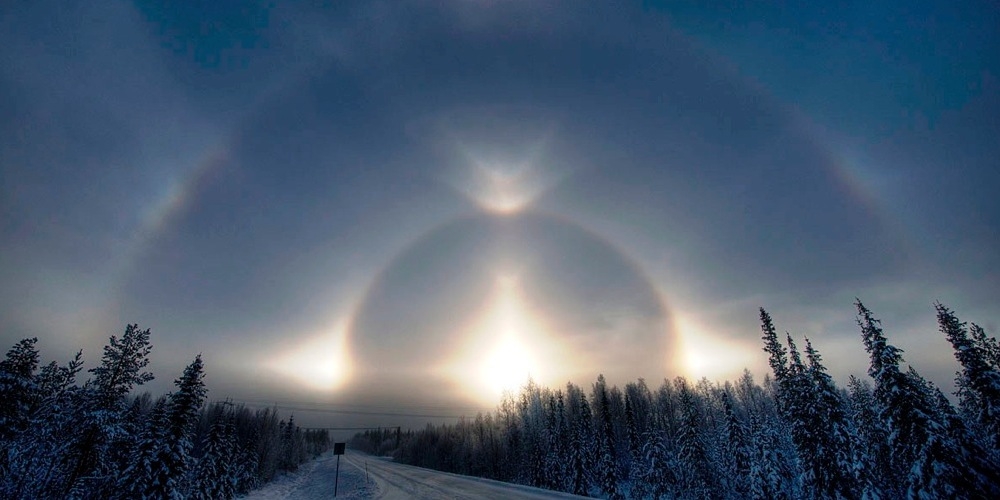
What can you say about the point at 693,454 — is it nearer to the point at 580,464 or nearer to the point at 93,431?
the point at 580,464

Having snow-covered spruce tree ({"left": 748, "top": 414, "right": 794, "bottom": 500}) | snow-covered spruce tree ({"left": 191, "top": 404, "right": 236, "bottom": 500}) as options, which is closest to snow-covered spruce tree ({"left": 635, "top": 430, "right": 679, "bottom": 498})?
snow-covered spruce tree ({"left": 748, "top": 414, "right": 794, "bottom": 500})

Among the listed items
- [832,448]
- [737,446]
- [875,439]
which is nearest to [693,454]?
[737,446]

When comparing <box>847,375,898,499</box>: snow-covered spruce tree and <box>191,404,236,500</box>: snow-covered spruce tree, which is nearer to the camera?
<box>191,404,236,500</box>: snow-covered spruce tree

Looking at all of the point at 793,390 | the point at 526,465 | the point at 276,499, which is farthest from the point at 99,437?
the point at 526,465

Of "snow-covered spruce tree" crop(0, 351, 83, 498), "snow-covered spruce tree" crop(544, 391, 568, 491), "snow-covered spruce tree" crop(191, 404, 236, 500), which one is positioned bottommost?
"snow-covered spruce tree" crop(544, 391, 568, 491)

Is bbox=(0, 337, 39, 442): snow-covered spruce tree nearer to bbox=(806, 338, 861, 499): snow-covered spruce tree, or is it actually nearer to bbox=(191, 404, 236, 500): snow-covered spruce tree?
bbox=(191, 404, 236, 500): snow-covered spruce tree

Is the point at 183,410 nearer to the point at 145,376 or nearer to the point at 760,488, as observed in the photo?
the point at 145,376

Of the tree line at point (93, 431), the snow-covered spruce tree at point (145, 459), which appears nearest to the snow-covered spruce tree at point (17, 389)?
the tree line at point (93, 431)
